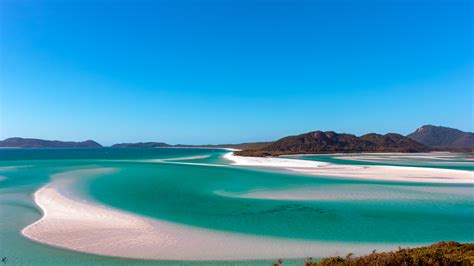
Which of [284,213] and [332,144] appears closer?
[284,213]

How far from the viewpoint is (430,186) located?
24.4 m

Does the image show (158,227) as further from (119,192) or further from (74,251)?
(119,192)

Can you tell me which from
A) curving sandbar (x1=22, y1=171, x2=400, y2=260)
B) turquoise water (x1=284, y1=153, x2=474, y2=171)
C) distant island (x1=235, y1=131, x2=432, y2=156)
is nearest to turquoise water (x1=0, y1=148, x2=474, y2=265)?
curving sandbar (x1=22, y1=171, x2=400, y2=260)

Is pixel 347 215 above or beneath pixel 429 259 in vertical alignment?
beneath

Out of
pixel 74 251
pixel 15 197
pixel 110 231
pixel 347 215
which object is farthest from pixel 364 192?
pixel 15 197

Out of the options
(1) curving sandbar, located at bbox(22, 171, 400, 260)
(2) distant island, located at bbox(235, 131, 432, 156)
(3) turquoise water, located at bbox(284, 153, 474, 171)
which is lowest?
(1) curving sandbar, located at bbox(22, 171, 400, 260)

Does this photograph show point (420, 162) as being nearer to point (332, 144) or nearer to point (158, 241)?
point (158, 241)

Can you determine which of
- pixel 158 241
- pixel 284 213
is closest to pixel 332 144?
Answer: pixel 284 213

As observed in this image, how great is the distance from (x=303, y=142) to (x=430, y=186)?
10204 cm

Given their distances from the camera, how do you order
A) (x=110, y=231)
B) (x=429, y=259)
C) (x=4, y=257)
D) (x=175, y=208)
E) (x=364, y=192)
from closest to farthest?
(x=429, y=259), (x=4, y=257), (x=110, y=231), (x=175, y=208), (x=364, y=192)

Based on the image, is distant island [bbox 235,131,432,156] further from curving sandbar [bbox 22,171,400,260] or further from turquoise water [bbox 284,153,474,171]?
curving sandbar [bbox 22,171,400,260]

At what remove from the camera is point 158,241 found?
10625 millimetres

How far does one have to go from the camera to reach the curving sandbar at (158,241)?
9.51m

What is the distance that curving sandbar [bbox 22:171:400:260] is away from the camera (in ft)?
31.2
